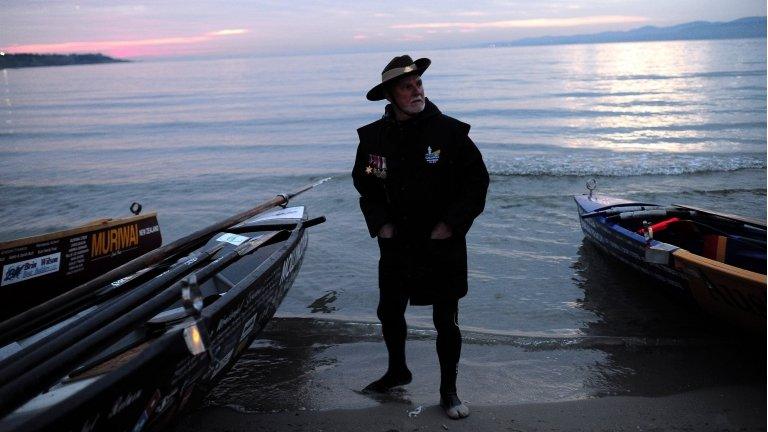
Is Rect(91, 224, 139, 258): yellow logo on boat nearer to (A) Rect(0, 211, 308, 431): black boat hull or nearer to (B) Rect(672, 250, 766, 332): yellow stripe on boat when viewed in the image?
(A) Rect(0, 211, 308, 431): black boat hull

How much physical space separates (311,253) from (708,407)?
19.3ft

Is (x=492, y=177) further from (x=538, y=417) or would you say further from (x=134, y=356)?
(x=134, y=356)

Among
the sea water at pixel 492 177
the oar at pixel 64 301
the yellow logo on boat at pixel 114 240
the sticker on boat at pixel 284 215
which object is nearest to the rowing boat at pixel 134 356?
the oar at pixel 64 301

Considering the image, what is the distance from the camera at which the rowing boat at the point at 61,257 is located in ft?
17.7

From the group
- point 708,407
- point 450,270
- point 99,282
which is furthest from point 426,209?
point 708,407

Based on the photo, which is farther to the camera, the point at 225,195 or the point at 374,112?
the point at 374,112

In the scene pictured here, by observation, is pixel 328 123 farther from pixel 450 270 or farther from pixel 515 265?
pixel 450 270

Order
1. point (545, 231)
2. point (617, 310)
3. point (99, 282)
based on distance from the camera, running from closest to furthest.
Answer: point (99, 282), point (617, 310), point (545, 231)

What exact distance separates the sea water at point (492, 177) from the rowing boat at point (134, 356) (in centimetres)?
218

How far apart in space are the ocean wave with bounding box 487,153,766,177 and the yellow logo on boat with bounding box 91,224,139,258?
973cm

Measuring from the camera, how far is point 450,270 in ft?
11.5

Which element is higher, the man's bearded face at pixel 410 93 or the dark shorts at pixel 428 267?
the man's bearded face at pixel 410 93

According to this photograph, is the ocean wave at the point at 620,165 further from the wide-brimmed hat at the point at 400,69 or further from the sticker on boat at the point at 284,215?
the wide-brimmed hat at the point at 400,69

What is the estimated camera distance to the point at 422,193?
11.1 feet
